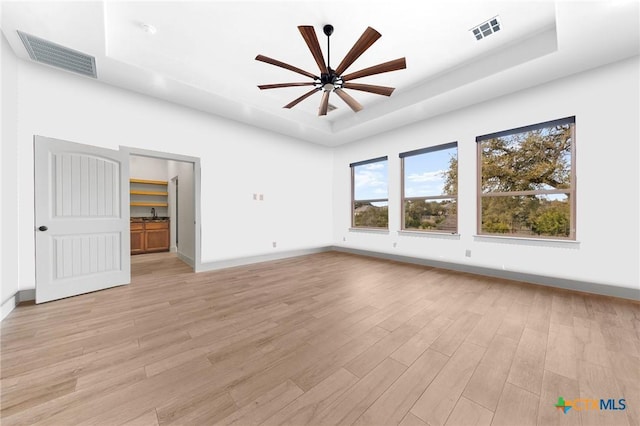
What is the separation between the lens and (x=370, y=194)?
6043mm

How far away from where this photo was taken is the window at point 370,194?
5727mm

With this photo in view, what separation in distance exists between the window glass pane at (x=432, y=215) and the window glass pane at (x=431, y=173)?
7.1 inches

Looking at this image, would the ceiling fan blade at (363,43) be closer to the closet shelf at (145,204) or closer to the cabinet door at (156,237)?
the cabinet door at (156,237)

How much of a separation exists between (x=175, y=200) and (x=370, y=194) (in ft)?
17.5

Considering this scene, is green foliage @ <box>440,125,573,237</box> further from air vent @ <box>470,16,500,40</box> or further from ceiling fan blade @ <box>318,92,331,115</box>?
ceiling fan blade @ <box>318,92,331,115</box>

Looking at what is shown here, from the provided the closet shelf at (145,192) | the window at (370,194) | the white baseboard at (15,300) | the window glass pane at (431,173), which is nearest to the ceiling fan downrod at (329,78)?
the window glass pane at (431,173)

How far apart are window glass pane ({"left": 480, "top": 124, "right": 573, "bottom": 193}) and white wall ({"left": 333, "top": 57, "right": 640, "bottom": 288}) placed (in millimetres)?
205

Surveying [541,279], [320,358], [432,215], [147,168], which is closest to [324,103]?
[320,358]

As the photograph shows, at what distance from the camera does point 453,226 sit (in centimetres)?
450

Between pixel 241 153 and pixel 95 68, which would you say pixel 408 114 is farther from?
pixel 95 68

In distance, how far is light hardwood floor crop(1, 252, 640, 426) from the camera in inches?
50.7

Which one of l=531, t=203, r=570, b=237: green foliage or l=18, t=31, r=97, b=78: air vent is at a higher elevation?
l=18, t=31, r=97, b=78: air vent

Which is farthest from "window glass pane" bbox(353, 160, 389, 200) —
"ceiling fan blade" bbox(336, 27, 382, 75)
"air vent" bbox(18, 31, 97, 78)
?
"air vent" bbox(18, 31, 97, 78)

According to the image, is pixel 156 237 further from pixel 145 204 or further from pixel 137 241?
pixel 145 204
